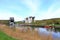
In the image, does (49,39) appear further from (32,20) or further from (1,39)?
(32,20)

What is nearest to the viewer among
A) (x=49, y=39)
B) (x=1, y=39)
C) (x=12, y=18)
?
(x=1, y=39)

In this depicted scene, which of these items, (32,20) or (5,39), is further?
(32,20)

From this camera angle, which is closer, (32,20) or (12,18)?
(12,18)

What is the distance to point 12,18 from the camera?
4450 centimetres

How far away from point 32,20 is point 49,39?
429ft

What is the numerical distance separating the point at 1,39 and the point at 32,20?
137 meters

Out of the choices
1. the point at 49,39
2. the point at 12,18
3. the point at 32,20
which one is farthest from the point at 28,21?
the point at 49,39

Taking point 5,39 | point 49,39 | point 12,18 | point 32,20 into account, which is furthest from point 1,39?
point 32,20

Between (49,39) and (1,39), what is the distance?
7.97 metres

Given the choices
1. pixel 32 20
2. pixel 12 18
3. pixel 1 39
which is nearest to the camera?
pixel 1 39

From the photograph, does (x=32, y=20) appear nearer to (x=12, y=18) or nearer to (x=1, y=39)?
(x=12, y=18)

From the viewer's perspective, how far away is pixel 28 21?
513 feet

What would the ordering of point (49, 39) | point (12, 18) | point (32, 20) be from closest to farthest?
point (49, 39)
point (12, 18)
point (32, 20)

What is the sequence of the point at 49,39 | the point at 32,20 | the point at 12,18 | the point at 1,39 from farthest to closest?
the point at 32,20 → the point at 12,18 → the point at 49,39 → the point at 1,39
